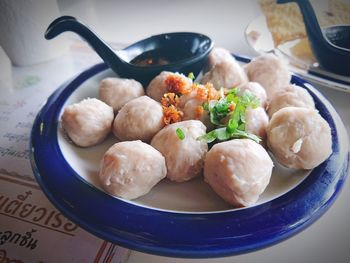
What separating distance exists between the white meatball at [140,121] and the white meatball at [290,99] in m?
0.27

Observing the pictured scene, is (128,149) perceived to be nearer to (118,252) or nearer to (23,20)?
(118,252)

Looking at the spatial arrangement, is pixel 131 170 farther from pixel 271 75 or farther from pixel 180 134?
pixel 271 75

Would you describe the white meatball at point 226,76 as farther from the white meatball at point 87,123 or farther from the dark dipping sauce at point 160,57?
the white meatball at point 87,123

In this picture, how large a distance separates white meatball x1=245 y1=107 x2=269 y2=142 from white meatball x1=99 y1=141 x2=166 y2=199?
202mm

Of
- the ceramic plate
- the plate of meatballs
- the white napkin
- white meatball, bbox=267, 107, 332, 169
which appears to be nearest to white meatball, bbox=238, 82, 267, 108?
the plate of meatballs

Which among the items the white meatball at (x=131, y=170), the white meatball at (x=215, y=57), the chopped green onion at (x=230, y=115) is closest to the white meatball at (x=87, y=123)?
the white meatball at (x=131, y=170)

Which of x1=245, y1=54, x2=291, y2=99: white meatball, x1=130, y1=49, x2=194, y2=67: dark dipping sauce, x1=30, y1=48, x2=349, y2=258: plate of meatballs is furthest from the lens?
x1=130, y1=49, x2=194, y2=67: dark dipping sauce

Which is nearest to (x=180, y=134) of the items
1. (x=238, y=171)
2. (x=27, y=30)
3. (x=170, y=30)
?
(x=238, y=171)

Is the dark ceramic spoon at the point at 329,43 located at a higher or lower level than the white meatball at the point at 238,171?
higher

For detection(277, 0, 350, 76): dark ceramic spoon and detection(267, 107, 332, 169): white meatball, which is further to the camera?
detection(277, 0, 350, 76): dark ceramic spoon

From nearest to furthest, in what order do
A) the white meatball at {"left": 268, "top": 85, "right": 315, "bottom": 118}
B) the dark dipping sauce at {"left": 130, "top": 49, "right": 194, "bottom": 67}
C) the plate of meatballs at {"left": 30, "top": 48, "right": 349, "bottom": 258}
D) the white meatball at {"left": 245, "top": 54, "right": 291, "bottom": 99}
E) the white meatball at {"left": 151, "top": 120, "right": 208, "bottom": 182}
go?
the plate of meatballs at {"left": 30, "top": 48, "right": 349, "bottom": 258} → the white meatball at {"left": 151, "top": 120, "right": 208, "bottom": 182} → the white meatball at {"left": 268, "top": 85, "right": 315, "bottom": 118} → the white meatball at {"left": 245, "top": 54, "right": 291, "bottom": 99} → the dark dipping sauce at {"left": 130, "top": 49, "right": 194, "bottom": 67}

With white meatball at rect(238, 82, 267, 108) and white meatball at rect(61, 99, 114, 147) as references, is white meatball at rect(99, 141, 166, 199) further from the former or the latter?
white meatball at rect(238, 82, 267, 108)

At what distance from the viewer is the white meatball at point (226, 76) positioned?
832 millimetres

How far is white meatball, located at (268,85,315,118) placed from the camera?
732 mm
